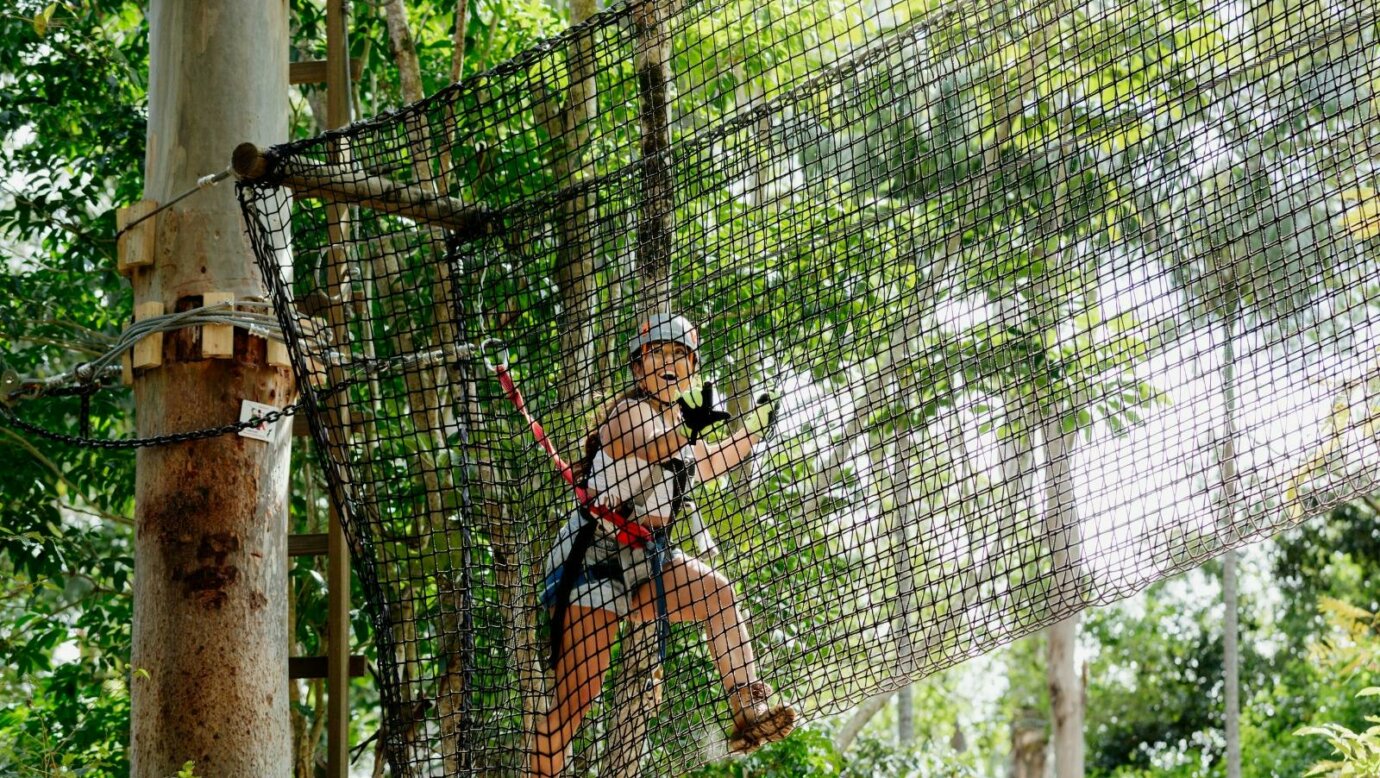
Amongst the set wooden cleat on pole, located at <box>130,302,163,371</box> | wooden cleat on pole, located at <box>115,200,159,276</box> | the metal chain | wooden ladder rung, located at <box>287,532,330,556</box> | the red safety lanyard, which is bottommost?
the red safety lanyard

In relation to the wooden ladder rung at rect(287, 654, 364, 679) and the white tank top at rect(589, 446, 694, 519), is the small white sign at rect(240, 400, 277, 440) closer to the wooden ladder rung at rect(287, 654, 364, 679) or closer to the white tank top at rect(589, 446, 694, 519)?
the white tank top at rect(589, 446, 694, 519)

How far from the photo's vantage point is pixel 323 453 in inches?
98.7

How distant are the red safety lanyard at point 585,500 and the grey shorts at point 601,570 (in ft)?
0.07

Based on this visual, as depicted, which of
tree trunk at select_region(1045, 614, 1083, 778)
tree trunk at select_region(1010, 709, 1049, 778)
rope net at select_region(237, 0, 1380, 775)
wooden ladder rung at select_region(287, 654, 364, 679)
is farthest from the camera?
tree trunk at select_region(1010, 709, 1049, 778)

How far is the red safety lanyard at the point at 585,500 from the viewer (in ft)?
8.31

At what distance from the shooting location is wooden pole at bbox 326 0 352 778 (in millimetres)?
3219

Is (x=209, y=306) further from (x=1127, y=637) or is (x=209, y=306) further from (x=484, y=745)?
(x=1127, y=637)

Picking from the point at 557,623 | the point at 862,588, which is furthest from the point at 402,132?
the point at 862,588

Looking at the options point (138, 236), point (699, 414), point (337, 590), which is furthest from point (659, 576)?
point (138, 236)

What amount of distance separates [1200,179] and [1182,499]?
551mm

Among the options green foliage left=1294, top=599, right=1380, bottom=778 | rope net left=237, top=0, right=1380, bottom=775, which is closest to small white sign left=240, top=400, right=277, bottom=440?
rope net left=237, top=0, right=1380, bottom=775

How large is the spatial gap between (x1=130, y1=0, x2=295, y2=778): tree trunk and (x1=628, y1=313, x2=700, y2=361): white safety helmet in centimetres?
69

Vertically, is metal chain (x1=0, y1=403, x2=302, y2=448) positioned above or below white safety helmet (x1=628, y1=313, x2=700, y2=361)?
below

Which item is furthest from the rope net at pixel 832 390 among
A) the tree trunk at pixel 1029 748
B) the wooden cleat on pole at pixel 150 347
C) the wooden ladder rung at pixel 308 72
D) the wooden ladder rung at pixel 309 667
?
the tree trunk at pixel 1029 748
